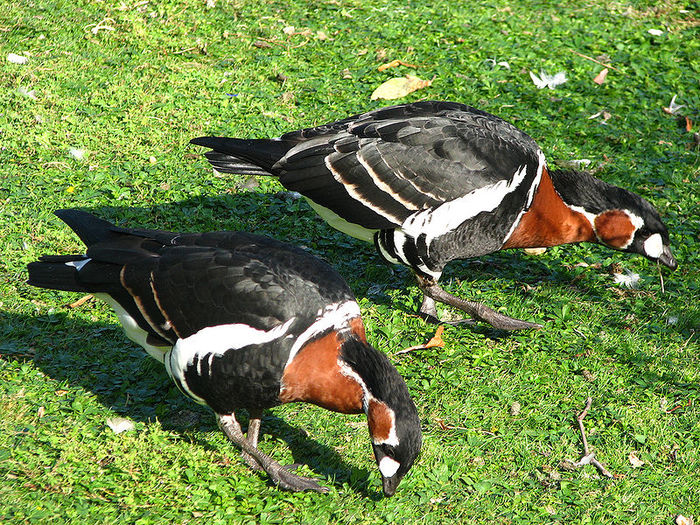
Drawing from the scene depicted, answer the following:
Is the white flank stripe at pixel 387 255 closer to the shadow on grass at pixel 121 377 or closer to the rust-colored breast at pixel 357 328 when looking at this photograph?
the rust-colored breast at pixel 357 328

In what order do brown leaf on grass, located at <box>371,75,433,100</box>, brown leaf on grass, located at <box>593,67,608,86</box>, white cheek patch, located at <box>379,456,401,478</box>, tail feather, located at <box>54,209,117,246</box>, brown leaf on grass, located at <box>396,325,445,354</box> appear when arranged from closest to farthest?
white cheek patch, located at <box>379,456,401,478</box> → tail feather, located at <box>54,209,117,246</box> → brown leaf on grass, located at <box>396,325,445,354</box> → brown leaf on grass, located at <box>371,75,433,100</box> → brown leaf on grass, located at <box>593,67,608,86</box>

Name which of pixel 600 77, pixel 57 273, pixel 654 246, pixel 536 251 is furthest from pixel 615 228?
pixel 57 273

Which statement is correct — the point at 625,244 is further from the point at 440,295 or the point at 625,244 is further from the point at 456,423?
the point at 456,423

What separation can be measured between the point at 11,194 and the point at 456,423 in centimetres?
393

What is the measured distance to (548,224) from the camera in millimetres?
5516

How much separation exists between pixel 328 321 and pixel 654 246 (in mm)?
2771

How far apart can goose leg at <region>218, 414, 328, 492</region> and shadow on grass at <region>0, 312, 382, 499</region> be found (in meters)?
0.16

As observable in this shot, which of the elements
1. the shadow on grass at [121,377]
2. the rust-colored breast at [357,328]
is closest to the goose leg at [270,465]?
the shadow on grass at [121,377]

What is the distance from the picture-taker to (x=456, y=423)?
15.4ft

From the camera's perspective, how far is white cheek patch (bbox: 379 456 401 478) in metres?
3.85

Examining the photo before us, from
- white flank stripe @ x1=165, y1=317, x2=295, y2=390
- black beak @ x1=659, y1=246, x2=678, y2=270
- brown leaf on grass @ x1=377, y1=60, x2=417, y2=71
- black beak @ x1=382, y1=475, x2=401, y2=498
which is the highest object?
white flank stripe @ x1=165, y1=317, x2=295, y2=390

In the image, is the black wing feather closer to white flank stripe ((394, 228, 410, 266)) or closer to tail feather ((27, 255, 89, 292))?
white flank stripe ((394, 228, 410, 266))

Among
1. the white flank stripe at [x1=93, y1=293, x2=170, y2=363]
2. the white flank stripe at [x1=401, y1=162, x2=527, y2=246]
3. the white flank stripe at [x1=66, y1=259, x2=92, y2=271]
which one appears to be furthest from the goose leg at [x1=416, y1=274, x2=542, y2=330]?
the white flank stripe at [x1=66, y1=259, x2=92, y2=271]

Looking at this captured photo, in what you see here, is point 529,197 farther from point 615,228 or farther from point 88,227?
point 88,227
